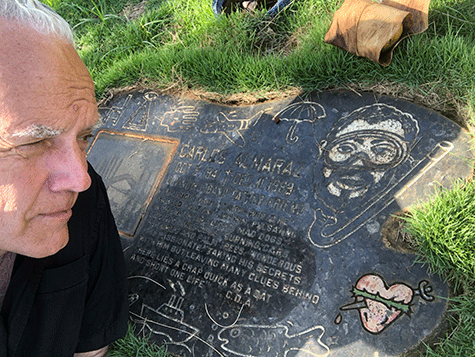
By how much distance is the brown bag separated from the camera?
7.26 ft

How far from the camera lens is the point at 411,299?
5.42 ft

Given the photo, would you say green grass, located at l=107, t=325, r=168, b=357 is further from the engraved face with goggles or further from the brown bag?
the brown bag

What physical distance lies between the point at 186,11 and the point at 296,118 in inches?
79.1

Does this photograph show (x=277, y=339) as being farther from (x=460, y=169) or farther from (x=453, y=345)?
(x=460, y=169)

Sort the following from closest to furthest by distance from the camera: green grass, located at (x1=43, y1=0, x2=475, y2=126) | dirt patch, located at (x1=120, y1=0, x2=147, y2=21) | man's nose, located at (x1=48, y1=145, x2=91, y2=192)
Result: man's nose, located at (x1=48, y1=145, x2=91, y2=192) < green grass, located at (x1=43, y1=0, x2=475, y2=126) < dirt patch, located at (x1=120, y1=0, x2=147, y2=21)

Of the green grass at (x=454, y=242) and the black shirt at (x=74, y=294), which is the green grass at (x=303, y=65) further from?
the black shirt at (x=74, y=294)

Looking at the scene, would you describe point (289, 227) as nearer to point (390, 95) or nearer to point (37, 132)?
point (390, 95)

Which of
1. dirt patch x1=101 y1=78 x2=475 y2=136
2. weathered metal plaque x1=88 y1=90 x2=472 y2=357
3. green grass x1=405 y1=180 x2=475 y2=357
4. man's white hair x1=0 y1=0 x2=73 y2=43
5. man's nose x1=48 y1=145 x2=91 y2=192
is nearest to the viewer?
man's white hair x1=0 y1=0 x2=73 y2=43

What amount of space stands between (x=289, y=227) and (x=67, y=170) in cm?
113

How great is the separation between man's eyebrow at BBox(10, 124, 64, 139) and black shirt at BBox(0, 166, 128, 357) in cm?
70

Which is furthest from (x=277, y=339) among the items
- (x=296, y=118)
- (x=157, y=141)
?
(x=157, y=141)

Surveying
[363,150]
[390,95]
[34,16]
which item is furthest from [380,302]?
[34,16]

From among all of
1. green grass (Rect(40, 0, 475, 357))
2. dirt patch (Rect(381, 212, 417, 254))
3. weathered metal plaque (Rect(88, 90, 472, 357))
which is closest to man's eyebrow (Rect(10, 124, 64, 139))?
weathered metal plaque (Rect(88, 90, 472, 357))

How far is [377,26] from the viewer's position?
7.37ft
